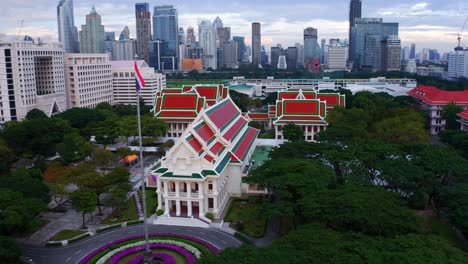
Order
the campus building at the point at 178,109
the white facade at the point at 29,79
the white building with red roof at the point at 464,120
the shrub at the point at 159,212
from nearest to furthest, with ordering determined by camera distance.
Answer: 1. the shrub at the point at 159,212
2. the white building with red roof at the point at 464,120
3. the campus building at the point at 178,109
4. the white facade at the point at 29,79

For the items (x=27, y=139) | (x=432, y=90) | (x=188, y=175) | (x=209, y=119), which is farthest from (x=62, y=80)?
(x=432, y=90)

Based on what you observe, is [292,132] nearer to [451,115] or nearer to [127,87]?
[451,115]

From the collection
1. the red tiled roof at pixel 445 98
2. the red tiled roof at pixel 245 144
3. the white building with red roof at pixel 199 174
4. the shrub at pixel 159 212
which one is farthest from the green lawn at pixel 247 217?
the red tiled roof at pixel 445 98

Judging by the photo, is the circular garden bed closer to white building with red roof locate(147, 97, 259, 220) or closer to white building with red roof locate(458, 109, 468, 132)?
white building with red roof locate(147, 97, 259, 220)

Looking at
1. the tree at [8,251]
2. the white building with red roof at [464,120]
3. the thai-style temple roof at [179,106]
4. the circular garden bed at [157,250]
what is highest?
the thai-style temple roof at [179,106]

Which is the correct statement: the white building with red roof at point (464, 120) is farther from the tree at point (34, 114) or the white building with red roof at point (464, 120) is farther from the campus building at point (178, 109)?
the tree at point (34, 114)

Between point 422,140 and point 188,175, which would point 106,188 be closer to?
point 188,175


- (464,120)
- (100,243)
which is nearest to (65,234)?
(100,243)
